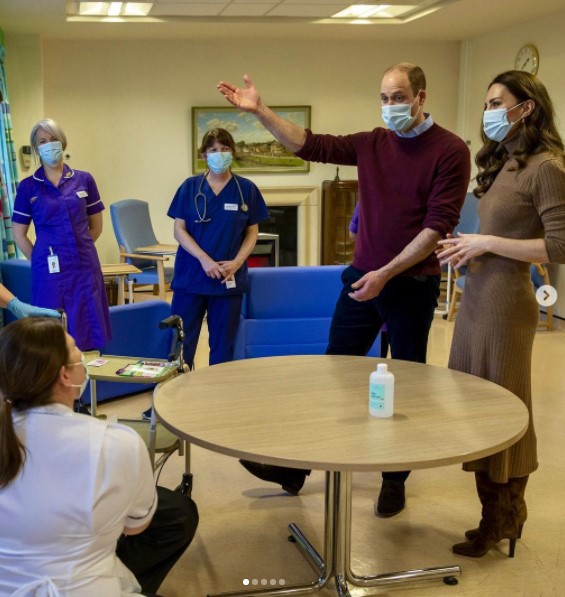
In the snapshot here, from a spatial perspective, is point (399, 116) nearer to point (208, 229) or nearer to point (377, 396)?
point (377, 396)

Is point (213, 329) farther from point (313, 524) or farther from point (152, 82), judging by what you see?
point (152, 82)

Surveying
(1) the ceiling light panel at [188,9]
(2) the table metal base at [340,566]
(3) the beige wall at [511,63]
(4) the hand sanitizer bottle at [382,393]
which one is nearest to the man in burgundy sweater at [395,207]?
(2) the table metal base at [340,566]

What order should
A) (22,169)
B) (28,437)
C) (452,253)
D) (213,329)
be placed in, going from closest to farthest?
(28,437) → (452,253) → (213,329) → (22,169)

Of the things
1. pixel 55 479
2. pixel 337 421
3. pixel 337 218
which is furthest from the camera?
pixel 337 218

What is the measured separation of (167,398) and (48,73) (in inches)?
267

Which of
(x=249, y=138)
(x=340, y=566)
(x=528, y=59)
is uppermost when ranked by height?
(x=528, y=59)

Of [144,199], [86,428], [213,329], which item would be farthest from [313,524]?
[144,199]

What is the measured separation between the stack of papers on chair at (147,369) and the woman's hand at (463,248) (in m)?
1.04

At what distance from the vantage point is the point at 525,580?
95.1 inches

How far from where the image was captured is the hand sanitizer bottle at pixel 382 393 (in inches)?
77.6

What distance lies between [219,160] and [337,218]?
16.1 ft

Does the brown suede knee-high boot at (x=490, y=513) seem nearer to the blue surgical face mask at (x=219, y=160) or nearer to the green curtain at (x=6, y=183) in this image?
the blue surgical face mask at (x=219, y=160)

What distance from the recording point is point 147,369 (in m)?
2.74

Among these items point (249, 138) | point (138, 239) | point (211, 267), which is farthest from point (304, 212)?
point (211, 267)
